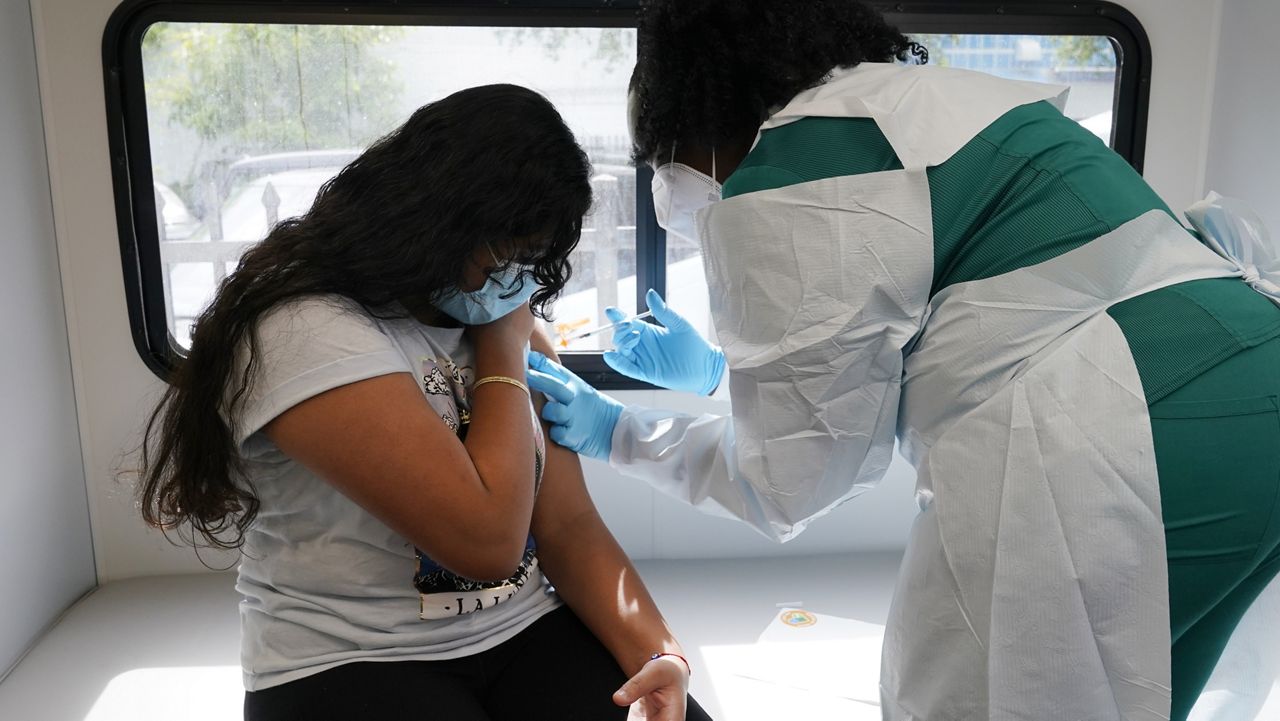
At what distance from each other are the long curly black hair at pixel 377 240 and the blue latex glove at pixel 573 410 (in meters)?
0.37

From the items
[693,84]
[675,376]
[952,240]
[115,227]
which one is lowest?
[675,376]

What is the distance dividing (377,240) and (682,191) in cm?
47

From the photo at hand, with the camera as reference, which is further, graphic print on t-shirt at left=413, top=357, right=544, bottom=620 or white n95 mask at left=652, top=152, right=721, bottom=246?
white n95 mask at left=652, top=152, right=721, bottom=246

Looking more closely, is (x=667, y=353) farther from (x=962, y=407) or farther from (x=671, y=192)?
(x=962, y=407)

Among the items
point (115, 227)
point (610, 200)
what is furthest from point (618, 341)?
point (115, 227)

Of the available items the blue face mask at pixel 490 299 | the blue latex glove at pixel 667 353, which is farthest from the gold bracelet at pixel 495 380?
the blue latex glove at pixel 667 353

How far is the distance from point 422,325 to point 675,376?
71 centimetres

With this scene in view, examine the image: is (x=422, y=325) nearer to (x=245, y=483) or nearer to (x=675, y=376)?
(x=245, y=483)

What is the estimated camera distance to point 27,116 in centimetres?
254

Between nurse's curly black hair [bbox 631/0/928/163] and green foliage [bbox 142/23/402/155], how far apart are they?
5.26ft

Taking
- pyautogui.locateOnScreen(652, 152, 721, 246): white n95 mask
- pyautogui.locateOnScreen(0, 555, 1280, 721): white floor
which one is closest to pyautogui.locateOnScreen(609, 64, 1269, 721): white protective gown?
pyautogui.locateOnScreen(652, 152, 721, 246): white n95 mask

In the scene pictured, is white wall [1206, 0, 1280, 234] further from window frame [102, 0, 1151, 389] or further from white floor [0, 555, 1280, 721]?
white floor [0, 555, 1280, 721]

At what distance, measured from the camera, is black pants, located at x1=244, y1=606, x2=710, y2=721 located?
1.16 metres

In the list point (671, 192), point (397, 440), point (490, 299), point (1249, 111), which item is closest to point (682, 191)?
point (671, 192)
